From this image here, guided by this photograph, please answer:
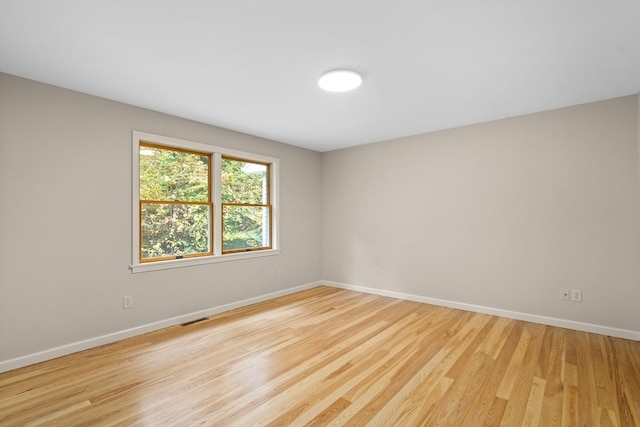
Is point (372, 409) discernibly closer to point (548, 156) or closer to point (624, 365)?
point (624, 365)

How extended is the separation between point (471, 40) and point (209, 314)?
4.03 m

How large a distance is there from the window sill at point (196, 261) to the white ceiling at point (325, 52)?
5.87 feet

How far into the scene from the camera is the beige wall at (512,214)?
3.25 m

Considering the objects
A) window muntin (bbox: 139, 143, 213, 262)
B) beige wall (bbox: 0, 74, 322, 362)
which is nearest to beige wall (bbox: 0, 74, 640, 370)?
beige wall (bbox: 0, 74, 322, 362)

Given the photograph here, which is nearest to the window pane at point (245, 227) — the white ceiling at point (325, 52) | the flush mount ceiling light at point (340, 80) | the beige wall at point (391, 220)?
the beige wall at point (391, 220)

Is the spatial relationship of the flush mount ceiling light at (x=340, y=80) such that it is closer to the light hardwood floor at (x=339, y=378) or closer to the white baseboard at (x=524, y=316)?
the light hardwood floor at (x=339, y=378)

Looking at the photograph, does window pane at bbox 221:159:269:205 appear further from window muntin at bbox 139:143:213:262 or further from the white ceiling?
the white ceiling

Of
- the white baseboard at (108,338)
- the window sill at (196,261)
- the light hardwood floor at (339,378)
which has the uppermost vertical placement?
the window sill at (196,261)

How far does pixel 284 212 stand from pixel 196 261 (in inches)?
67.3

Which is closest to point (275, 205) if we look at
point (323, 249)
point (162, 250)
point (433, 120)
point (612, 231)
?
point (323, 249)

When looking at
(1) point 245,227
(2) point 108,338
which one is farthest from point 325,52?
(2) point 108,338

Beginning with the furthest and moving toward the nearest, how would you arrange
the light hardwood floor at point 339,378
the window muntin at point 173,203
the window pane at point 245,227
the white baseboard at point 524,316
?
1. the window pane at point 245,227
2. the window muntin at point 173,203
3. the white baseboard at point 524,316
4. the light hardwood floor at point 339,378

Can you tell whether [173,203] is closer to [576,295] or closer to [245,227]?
[245,227]

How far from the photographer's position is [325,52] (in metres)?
2.32
